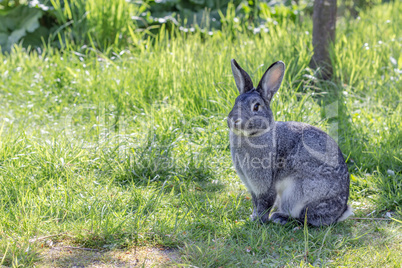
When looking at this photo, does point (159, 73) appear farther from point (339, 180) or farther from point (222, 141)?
point (339, 180)

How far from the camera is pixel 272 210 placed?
3.67 metres

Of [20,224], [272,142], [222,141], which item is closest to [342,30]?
[222,141]

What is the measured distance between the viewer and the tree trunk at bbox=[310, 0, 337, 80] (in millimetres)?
5527

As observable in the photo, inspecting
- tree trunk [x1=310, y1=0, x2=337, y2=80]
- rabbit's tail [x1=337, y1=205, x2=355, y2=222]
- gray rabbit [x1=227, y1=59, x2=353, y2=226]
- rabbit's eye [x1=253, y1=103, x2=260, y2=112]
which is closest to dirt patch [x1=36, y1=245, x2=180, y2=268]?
gray rabbit [x1=227, y1=59, x2=353, y2=226]

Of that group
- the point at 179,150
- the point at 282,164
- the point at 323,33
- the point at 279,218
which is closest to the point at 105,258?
the point at 279,218

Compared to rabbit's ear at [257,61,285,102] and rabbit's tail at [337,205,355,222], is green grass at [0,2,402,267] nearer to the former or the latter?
rabbit's tail at [337,205,355,222]

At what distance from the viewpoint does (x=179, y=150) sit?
4.28m

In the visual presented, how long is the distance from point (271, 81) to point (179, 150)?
4.33ft

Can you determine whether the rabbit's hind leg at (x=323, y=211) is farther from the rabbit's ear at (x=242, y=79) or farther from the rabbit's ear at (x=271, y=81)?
the rabbit's ear at (x=242, y=79)

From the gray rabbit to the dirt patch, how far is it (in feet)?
2.82

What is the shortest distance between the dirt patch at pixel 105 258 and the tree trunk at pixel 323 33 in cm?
358

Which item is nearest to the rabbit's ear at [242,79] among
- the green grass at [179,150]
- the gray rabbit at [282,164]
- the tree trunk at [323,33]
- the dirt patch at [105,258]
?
the gray rabbit at [282,164]

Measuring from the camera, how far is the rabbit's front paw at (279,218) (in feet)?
11.1

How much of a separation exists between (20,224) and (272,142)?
6.35 feet
